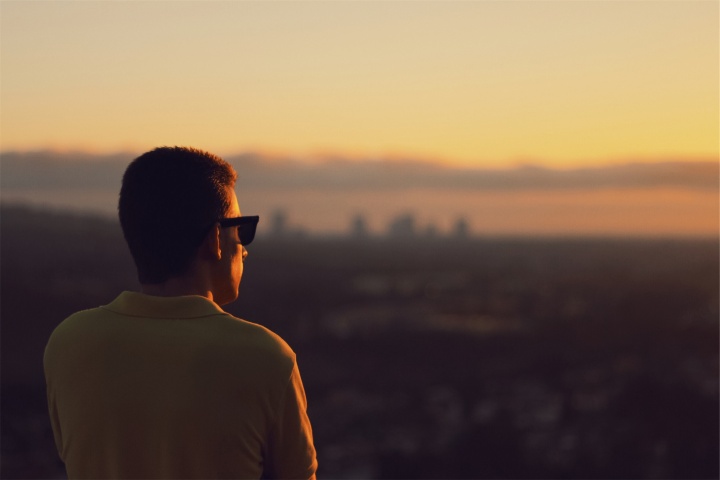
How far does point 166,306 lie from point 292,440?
0.34 meters

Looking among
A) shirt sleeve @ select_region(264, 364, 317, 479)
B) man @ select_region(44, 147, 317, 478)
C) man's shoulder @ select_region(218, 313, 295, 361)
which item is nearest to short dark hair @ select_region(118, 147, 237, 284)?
man @ select_region(44, 147, 317, 478)

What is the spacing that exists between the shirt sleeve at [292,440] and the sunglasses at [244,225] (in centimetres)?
32

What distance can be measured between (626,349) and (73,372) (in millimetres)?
69454

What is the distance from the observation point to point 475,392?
57906 mm

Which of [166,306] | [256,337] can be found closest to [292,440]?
[256,337]

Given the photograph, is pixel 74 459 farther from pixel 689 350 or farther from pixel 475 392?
pixel 689 350

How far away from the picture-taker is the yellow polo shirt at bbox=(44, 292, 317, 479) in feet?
5.05

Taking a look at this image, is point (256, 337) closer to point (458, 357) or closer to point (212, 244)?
point (212, 244)

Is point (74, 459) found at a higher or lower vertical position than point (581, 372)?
higher

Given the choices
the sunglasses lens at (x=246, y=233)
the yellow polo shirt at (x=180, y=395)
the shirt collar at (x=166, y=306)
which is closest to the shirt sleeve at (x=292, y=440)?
the yellow polo shirt at (x=180, y=395)

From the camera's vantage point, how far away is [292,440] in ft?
5.17

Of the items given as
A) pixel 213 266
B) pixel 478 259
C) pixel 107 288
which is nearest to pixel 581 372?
pixel 107 288

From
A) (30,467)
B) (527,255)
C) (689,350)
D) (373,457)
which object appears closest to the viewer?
(30,467)

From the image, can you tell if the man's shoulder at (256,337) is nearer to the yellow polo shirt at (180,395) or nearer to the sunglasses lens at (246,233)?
the yellow polo shirt at (180,395)
